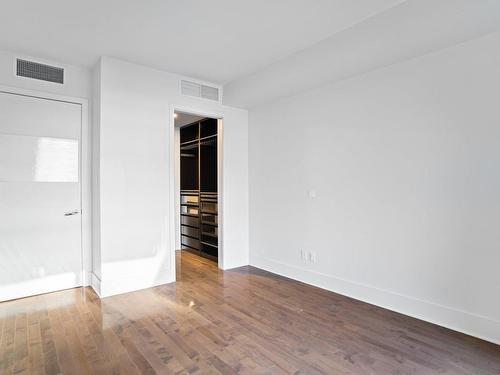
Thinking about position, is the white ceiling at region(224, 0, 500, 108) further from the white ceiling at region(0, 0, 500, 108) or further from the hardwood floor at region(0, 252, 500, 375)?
the hardwood floor at region(0, 252, 500, 375)

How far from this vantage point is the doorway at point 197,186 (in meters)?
5.17

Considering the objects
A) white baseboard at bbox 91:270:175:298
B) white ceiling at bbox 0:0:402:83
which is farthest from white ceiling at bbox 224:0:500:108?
white baseboard at bbox 91:270:175:298

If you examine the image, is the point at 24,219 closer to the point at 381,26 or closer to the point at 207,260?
the point at 207,260

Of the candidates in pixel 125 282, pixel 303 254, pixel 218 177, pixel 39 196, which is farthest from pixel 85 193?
pixel 303 254

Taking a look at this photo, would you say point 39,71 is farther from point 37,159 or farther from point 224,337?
point 224,337

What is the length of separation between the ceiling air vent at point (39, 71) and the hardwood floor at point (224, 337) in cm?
256

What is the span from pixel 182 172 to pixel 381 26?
4583 mm

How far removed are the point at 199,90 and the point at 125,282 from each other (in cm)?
272

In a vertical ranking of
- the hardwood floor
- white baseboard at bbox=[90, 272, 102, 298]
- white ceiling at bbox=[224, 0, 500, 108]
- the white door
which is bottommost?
the hardwood floor

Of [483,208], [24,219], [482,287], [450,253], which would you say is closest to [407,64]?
[483,208]

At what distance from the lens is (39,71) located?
11.5 feet

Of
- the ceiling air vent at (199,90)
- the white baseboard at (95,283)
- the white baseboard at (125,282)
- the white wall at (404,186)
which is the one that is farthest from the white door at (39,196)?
the white wall at (404,186)

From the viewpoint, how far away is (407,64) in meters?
2.93

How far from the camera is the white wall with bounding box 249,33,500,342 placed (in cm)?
248
